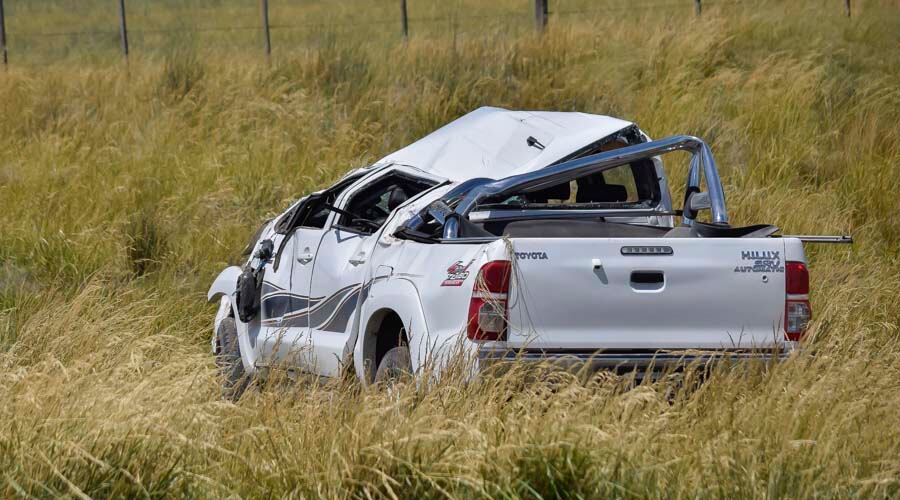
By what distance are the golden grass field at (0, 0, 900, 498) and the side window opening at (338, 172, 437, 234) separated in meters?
1.28

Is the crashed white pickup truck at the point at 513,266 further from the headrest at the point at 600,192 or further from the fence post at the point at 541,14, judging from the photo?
the fence post at the point at 541,14

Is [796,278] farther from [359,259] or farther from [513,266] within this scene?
[359,259]

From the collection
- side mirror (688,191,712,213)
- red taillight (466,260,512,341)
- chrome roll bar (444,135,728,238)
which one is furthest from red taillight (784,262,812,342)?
red taillight (466,260,512,341)

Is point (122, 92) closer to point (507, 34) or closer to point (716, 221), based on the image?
point (507, 34)

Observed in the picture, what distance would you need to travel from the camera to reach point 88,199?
1262 cm

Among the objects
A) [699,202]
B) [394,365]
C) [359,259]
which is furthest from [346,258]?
[699,202]

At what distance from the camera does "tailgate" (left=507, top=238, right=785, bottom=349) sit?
6.29m

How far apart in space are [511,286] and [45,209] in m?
7.10

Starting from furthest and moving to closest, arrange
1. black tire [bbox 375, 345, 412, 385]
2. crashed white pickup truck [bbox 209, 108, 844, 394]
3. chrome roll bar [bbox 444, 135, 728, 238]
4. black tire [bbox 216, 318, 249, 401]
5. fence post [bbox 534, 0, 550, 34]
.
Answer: fence post [bbox 534, 0, 550, 34]
black tire [bbox 216, 318, 249, 401]
chrome roll bar [bbox 444, 135, 728, 238]
black tire [bbox 375, 345, 412, 385]
crashed white pickup truck [bbox 209, 108, 844, 394]

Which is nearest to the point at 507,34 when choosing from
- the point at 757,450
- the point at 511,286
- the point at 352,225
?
the point at 352,225

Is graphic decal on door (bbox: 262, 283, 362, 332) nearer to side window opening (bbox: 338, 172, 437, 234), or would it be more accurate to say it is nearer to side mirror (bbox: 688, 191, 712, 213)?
side window opening (bbox: 338, 172, 437, 234)

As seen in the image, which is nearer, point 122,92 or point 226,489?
point 226,489

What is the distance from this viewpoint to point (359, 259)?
24.8 feet

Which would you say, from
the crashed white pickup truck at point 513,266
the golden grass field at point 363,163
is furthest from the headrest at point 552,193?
the golden grass field at point 363,163
